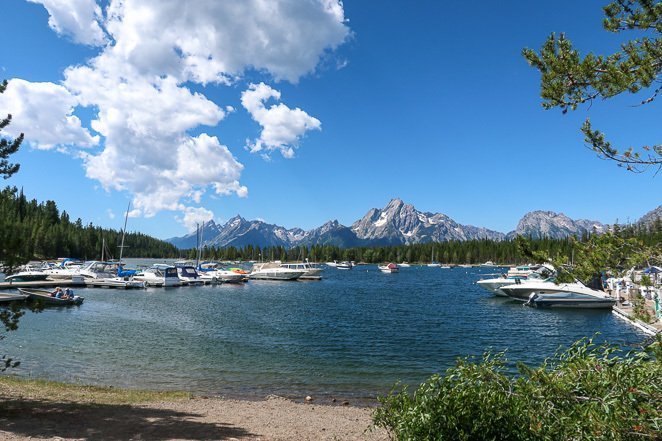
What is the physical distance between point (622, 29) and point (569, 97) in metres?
1.19

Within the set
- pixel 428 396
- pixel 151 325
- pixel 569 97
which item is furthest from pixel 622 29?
pixel 151 325

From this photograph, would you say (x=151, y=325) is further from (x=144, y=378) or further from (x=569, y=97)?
(x=569, y=97)

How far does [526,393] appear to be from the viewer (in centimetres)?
693

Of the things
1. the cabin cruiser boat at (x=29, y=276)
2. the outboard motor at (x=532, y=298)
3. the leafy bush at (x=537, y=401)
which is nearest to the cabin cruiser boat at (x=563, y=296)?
→ the outboard motor at (x=532, y=298)

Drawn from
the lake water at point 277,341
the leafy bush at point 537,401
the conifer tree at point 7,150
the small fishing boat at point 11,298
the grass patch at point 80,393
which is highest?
the conifer tree at point 7,150

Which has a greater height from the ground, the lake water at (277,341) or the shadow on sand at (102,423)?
the shadow on sand at (102,423)

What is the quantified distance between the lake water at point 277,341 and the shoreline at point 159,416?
2.94 meters

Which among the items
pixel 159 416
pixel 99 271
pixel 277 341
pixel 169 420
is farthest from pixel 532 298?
pixel 99 271

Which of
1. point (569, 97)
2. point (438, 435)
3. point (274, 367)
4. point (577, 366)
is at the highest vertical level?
point (569, 97)

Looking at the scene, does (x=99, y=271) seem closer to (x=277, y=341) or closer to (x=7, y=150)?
(x=277, y=341)

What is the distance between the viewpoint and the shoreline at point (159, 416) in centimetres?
1164

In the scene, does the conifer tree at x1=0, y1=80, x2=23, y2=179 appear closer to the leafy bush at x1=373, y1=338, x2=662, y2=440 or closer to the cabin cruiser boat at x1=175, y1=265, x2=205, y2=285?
the leafy bush at x1=373, y1=338, x2=662, y2=440

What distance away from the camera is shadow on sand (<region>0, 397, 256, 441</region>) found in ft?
36.9

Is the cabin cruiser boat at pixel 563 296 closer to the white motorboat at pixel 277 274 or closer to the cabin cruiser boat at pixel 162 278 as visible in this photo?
the white motorboat at pixel 277 274
